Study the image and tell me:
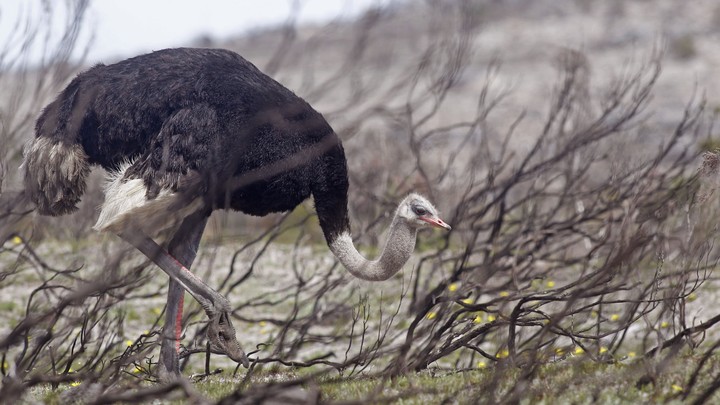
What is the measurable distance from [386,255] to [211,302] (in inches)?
45.5

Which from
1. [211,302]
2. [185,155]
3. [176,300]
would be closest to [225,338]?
[211,302]

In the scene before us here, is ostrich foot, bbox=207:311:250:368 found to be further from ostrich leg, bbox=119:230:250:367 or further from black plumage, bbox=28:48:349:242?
black plumage, bbox=28:48:349:242

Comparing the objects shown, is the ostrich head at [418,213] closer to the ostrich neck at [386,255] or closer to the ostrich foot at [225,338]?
the ostrich neck at [386,255]

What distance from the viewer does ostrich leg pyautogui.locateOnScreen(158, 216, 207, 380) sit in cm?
669

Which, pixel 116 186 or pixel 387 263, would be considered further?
pixel 387 263

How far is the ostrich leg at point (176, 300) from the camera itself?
6688 mm

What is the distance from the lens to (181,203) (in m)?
6.06

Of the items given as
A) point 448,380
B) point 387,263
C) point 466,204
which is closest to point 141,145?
point 387,263

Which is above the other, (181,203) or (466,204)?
(181,203)

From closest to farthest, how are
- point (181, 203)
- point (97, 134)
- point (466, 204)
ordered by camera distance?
point (181, 203), point (97, 134), point (466, 204)

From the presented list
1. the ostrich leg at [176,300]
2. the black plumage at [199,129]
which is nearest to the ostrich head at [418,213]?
the black plumage at [199,129]

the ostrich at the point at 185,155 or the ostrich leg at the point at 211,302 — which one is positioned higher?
the ostrich at the point at 185,155

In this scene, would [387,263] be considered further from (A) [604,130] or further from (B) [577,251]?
(B) [577,251]

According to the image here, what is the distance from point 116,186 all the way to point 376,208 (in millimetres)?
10267
